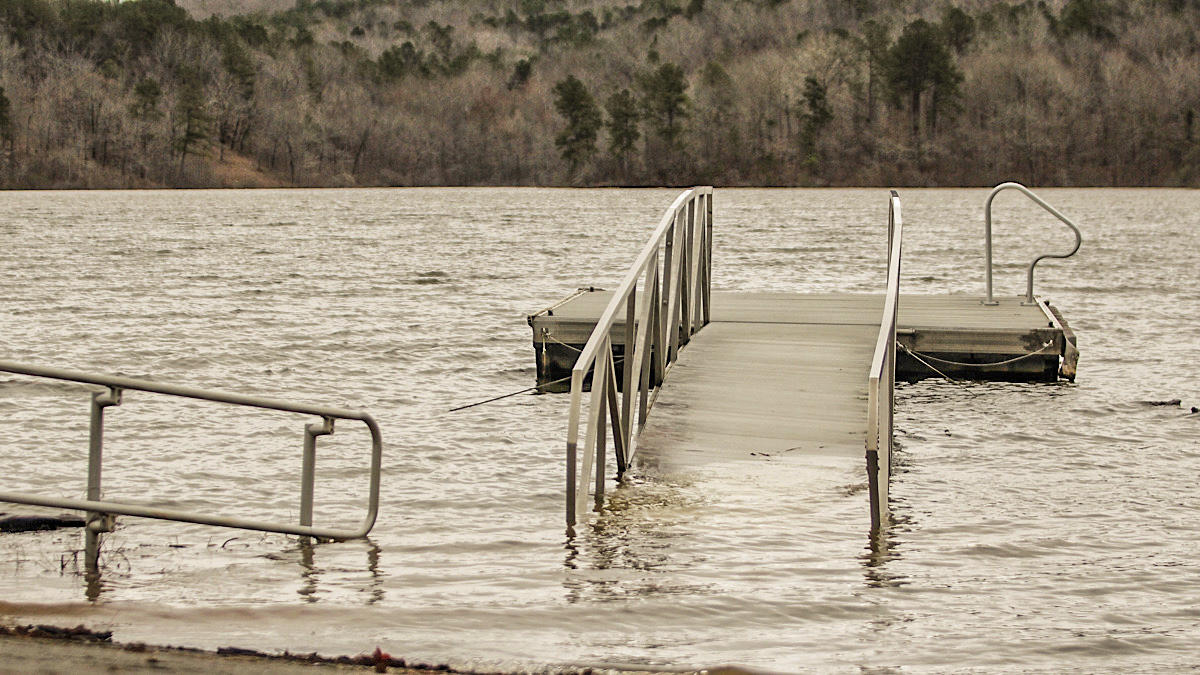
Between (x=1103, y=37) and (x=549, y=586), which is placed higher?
(x=1103, y=37)

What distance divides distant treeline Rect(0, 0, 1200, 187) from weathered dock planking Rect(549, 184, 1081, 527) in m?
106

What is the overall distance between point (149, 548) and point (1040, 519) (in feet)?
17.3

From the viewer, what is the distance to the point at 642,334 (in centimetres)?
981

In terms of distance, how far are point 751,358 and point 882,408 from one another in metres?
3.29

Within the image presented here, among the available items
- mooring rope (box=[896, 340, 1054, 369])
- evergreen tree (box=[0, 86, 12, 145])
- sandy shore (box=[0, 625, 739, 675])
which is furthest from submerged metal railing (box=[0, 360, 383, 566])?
evergreen tree (box=[0, 86, 12, 145])

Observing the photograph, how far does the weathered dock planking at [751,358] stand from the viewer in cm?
862

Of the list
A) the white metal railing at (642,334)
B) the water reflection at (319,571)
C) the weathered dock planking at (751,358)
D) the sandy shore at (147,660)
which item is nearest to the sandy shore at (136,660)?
the sandy shore at (147,660)

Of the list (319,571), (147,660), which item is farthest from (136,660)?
(319,571)

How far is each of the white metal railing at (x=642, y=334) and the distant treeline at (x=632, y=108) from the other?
107 m

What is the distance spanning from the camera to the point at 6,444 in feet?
39.5

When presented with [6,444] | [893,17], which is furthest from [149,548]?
[893,17]

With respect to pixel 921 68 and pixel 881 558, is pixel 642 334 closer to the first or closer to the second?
pixel 881 558

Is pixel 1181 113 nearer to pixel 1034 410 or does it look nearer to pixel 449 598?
pixel 1034 410

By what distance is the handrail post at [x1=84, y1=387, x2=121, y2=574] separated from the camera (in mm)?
6695
